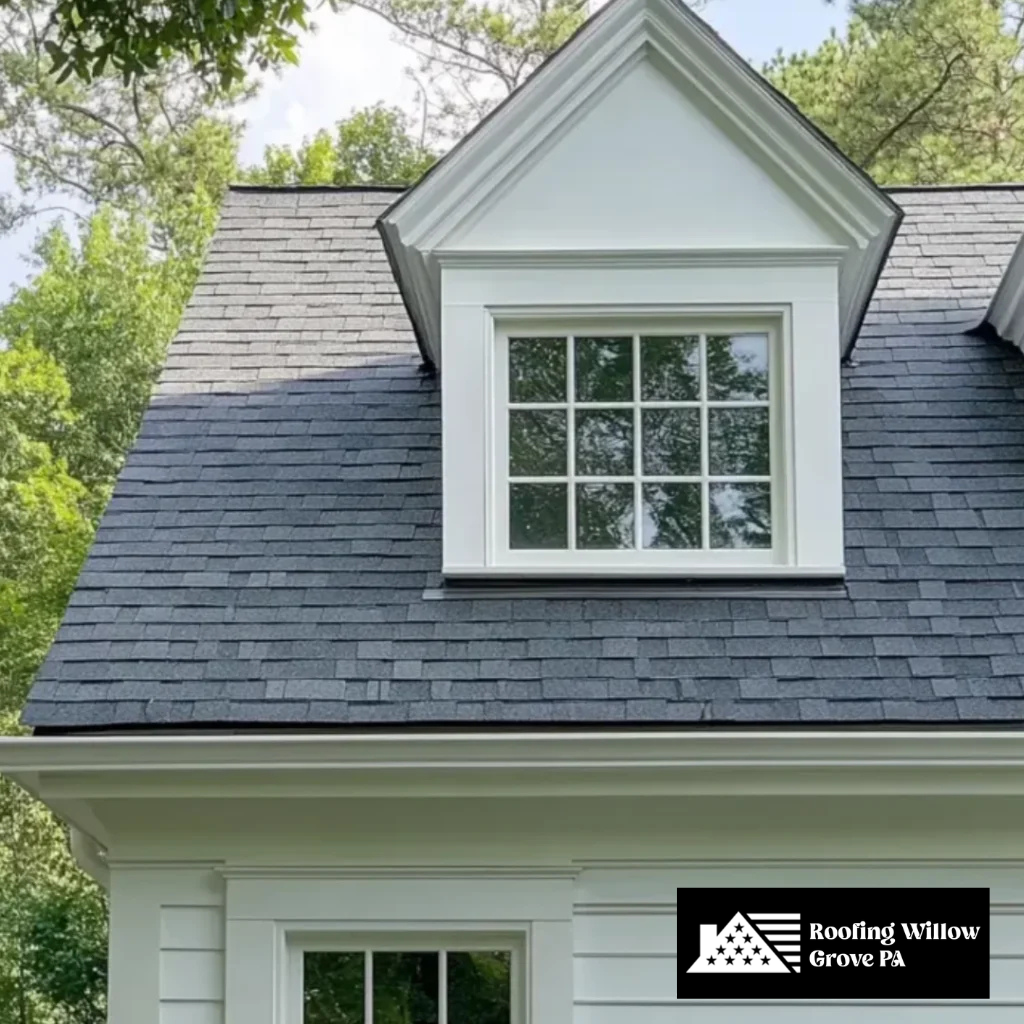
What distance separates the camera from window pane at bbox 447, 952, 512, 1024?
520 centimetres

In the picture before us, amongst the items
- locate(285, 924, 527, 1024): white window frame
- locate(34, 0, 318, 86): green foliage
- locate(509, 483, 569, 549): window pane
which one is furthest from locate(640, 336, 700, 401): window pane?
locate(285, 924, 527, 1024): white window frame

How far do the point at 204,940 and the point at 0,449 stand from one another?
404 inches

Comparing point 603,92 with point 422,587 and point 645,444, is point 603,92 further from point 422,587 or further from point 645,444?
point 422,587

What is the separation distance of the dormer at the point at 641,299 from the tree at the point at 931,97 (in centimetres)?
1216

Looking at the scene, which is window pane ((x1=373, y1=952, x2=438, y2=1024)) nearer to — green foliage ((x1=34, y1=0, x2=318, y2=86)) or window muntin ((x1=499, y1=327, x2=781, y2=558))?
window muntin ((x1=499, y1=327, x2=781, y2=558))

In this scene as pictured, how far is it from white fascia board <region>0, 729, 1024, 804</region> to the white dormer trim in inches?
85.1

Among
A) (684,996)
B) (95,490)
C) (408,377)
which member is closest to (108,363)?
(95,490)

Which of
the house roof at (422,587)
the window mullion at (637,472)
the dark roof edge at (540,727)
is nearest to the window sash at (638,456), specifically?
the window mullion at (637,472)

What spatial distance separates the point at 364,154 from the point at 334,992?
16.1 metres

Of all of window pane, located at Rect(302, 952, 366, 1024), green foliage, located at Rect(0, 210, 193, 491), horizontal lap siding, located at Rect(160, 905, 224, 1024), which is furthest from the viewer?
green foliage, located at Rect(0, 210, 193, 491)

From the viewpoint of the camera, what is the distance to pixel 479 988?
5199 mm

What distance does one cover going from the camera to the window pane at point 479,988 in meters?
5.20

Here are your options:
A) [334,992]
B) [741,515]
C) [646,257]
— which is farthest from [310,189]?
[334,992]

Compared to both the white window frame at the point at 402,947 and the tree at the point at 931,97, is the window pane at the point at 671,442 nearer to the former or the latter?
the white window frame at the point at 402,947
